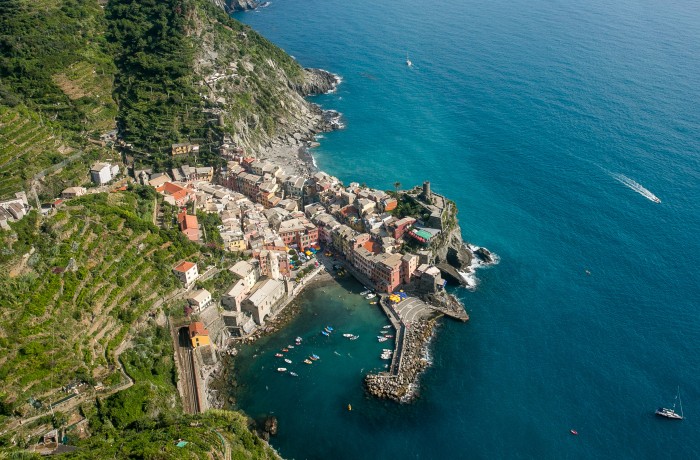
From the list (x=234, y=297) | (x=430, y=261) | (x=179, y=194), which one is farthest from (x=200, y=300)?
(x=430, y=261)

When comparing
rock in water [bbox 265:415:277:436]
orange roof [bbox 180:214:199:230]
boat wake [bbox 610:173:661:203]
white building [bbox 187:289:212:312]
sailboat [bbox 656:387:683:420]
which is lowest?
rock in water [bbox 265:415:277:436]

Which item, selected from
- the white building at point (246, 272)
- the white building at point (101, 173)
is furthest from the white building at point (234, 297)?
the white building at point (101, 173)

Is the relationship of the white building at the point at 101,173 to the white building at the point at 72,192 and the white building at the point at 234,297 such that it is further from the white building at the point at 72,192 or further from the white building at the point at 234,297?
the white building at the point at 234,297

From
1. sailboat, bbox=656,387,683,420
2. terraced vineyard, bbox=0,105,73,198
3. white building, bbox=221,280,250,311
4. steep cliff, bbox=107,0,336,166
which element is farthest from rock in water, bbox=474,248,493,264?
terraced vineyard, bbox=0,105,73,198

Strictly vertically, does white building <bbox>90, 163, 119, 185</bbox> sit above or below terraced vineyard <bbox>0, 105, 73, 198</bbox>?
below

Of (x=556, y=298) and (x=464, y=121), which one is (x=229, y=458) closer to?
(x=556, y=298)

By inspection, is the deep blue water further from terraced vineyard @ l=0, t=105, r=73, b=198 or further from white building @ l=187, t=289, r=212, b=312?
terraced vineyard @ l=0, t=105, r=73, b=198
